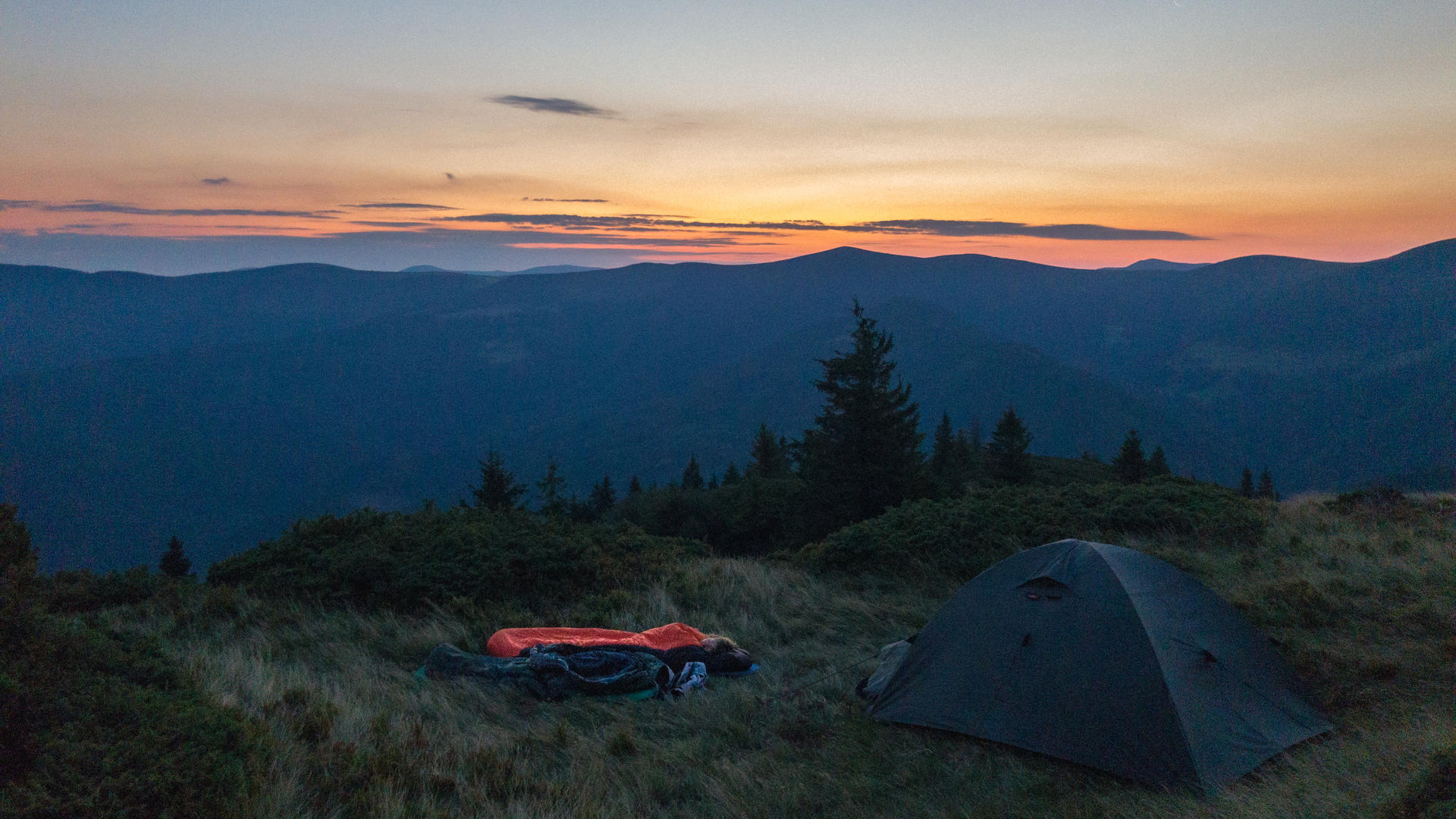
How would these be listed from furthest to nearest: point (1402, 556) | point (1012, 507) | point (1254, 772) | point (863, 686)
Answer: point (1012, 507), point (1402, 556), point (863, 686), point (1254, 772)

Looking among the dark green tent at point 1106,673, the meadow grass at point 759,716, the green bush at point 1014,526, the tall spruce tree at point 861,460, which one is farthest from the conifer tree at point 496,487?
the dark green tent at point 1106,673

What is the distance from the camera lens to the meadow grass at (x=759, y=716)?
15.5ft

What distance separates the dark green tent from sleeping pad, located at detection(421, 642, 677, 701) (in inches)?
85.3

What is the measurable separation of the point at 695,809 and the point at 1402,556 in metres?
9.90

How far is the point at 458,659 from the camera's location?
25.3 ft

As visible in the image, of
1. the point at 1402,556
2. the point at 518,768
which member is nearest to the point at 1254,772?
the point at 518,768

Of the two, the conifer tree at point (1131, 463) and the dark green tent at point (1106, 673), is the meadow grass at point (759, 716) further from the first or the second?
the conifer tree at point (1131, 463)

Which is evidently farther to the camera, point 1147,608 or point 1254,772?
point 1147,608

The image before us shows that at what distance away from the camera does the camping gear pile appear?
7324 millimetres

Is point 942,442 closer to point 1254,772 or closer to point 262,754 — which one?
point 1254,772

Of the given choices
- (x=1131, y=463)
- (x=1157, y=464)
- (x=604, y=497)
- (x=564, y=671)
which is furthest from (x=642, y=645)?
(x=604, y=497)

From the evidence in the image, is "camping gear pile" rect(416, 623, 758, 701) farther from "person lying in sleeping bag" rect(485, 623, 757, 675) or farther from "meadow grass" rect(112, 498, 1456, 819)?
"meadow grass" rect(112, 498, 1456, 819)

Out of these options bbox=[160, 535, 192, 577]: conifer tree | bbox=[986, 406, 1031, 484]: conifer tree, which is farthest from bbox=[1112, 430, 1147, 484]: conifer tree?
bbox=[160, 535, 192, 577]: conifer tree

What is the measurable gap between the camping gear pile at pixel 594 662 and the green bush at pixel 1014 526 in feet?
13.9
